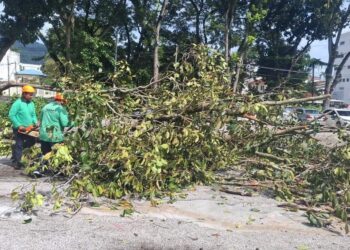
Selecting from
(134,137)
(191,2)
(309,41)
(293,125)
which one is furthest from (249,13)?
(134,137)

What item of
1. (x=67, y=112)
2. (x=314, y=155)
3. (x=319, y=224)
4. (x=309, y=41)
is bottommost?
(x=319, y=224)

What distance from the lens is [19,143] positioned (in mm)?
8547

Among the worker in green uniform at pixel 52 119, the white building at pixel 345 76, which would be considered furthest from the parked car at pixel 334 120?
the white building at pixel 345 76

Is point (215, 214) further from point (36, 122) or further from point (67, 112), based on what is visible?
point (36, 122)

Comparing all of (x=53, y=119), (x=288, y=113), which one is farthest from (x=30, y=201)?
(x=288, y=113)

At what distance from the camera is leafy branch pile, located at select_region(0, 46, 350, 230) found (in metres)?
6.46

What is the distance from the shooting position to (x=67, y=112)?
25.1 ft

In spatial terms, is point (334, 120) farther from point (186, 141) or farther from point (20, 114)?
point (20, 114)

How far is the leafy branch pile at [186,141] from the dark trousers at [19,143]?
140 cm

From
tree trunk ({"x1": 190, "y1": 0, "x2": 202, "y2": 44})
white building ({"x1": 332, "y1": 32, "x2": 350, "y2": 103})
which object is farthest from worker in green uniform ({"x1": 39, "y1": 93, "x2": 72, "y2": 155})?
white building ({"x1": 332, "y1": 32, "x2": 350, "y2": 103})

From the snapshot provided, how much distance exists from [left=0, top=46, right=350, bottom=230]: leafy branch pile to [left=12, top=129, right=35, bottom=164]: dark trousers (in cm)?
140

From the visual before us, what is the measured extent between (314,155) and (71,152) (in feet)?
12.6

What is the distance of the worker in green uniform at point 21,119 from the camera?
8.46m

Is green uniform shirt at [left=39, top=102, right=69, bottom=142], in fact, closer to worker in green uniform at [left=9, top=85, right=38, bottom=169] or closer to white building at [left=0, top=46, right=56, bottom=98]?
worker in green uniform at [left=9, top=85, right=38, bottom=169]
